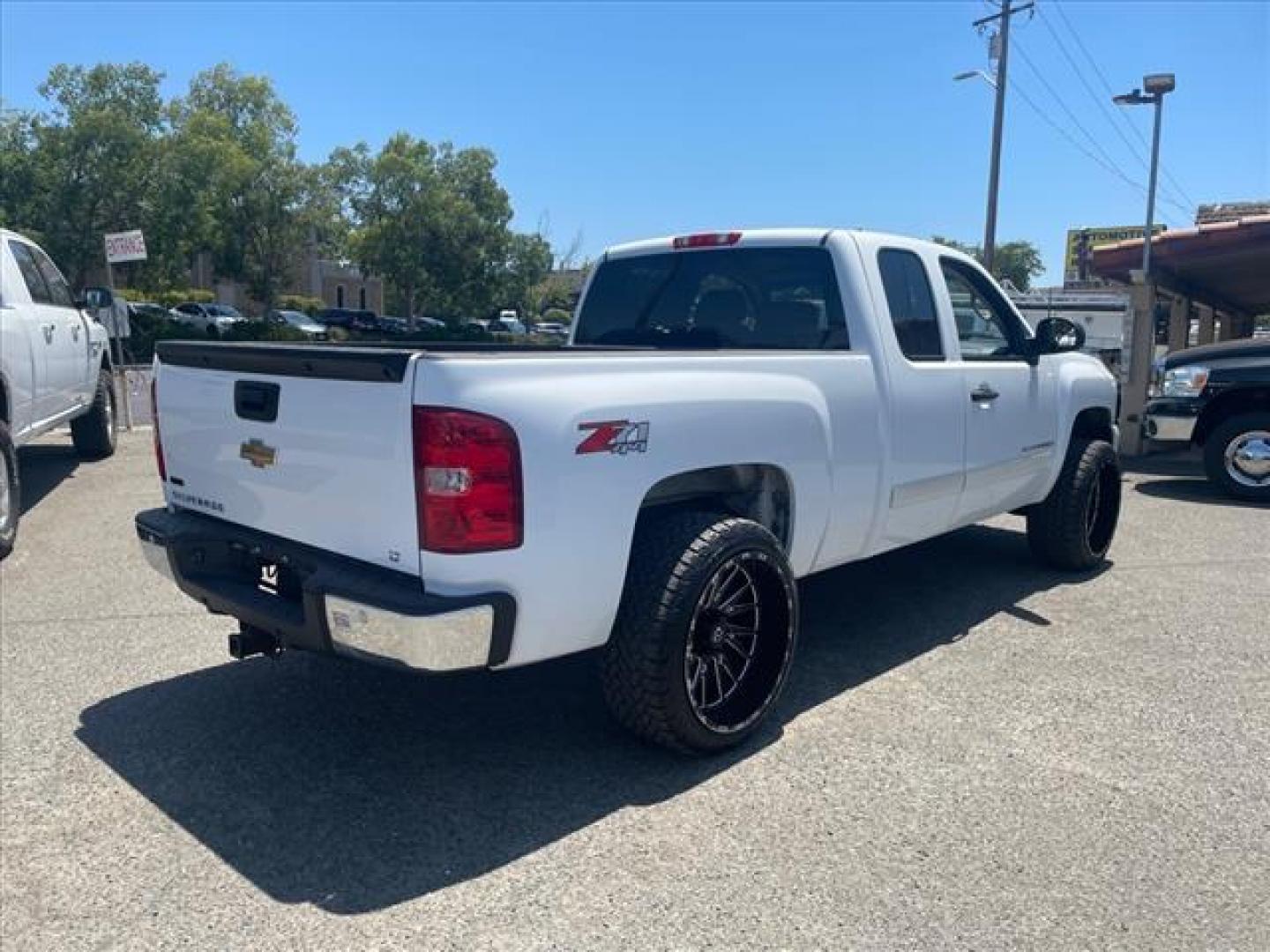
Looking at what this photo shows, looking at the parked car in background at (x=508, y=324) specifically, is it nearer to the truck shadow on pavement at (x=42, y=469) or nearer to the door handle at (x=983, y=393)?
the truck shadow on pavement at (x=42, y=469)

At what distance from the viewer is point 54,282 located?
852 centimetres

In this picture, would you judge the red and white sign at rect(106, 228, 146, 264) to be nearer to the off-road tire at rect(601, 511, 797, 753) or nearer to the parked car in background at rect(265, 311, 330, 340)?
the off-road tire at rect(601, 511, 797, 753)

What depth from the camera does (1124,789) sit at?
3.44 metres

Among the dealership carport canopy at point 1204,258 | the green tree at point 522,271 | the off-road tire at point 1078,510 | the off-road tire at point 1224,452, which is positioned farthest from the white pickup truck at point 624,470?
the green tree at point 522,271

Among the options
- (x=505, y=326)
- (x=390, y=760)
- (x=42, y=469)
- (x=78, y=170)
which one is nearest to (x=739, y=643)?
(x=390, y=760)

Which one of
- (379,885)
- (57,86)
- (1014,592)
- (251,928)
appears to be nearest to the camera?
(251,928)

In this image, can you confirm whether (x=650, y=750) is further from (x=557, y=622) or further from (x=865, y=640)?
(x=865, y=640)

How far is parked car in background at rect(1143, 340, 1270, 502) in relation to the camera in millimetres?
9508

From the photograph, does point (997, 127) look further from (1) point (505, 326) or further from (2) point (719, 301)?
(1) point (505, 326)

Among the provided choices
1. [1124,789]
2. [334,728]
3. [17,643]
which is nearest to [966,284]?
[1124,789]

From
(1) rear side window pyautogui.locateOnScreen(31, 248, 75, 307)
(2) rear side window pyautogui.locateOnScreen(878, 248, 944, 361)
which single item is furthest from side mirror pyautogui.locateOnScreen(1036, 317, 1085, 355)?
(1) rear side window pyautogui.locateOnScreen(31, 248, 75, 307)

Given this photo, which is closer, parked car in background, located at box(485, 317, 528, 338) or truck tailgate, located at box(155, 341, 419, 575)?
truck tailgate, located at box(155, 341, 419, 575)

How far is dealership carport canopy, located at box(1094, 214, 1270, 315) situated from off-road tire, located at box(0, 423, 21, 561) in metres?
12.8

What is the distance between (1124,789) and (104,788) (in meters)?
3.43
